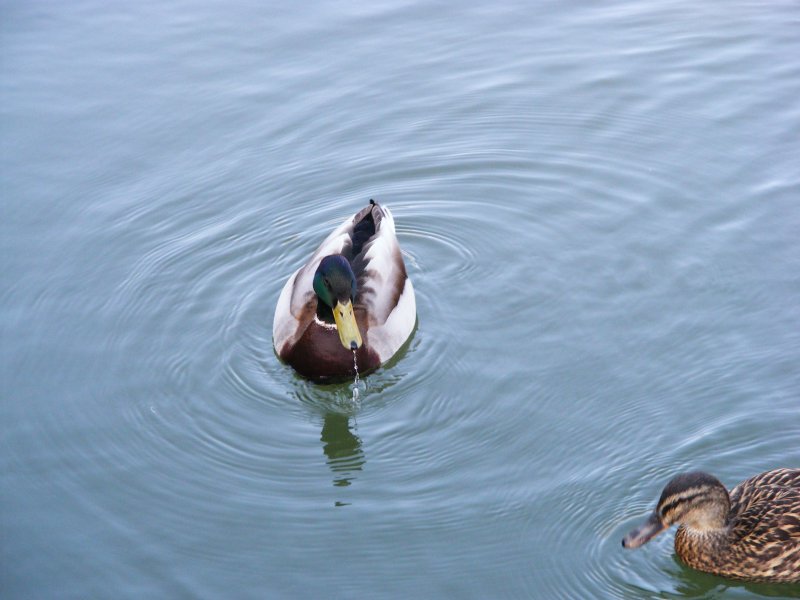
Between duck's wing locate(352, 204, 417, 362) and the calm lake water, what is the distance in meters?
0.16

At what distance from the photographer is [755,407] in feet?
23.5

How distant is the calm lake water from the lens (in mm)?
6672

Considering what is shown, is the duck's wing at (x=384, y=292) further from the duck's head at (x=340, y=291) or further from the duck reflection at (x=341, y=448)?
the duck reflection at (x=341, y=448)

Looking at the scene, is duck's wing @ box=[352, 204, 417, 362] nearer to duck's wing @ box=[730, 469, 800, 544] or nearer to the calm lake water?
the calm lake water

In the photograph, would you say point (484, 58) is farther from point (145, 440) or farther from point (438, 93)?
point (145, 440)

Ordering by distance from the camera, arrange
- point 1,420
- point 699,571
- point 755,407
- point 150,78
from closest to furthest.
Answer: point 699,571 → point 755,407 → point 1,420 → point 150,78

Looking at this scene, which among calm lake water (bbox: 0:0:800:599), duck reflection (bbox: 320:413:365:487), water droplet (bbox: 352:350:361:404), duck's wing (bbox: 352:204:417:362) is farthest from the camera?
duck's wing (bbox: 352:204:417:362)

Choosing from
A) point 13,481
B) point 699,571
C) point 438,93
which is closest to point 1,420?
point 13,481

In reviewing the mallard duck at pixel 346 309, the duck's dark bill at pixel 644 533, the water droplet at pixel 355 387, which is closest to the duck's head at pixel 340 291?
the mallard duck at pixel 346 309

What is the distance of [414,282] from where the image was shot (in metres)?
9.15

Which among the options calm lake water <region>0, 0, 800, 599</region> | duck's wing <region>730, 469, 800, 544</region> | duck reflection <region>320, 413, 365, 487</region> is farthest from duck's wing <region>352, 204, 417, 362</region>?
duck's wing <region>730, 469, 800, 544</region>

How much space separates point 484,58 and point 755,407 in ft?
18.5

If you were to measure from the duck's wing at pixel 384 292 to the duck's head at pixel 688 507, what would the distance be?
2.69 m

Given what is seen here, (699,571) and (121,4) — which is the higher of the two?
(121,4)
